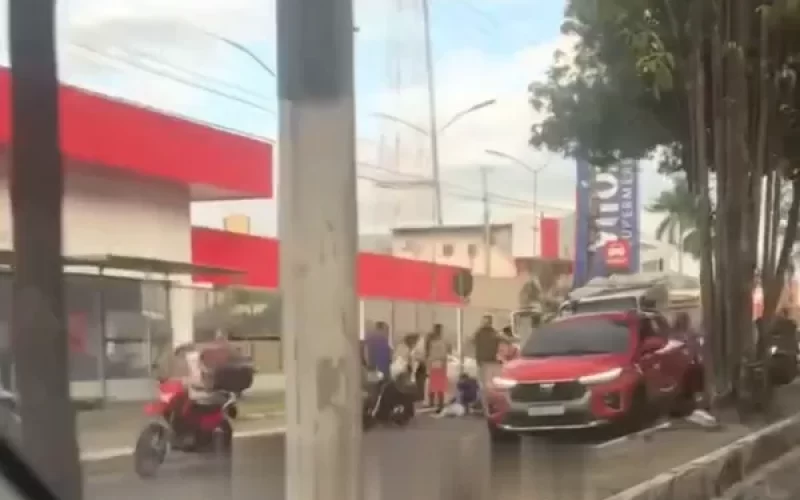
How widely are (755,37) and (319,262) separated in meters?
1.76

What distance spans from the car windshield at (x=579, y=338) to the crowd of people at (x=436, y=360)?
3.2 inches

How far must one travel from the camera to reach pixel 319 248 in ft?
5.10

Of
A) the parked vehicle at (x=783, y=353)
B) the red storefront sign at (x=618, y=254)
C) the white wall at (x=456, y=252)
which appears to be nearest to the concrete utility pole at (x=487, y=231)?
the white wall at (x=456, y=252)

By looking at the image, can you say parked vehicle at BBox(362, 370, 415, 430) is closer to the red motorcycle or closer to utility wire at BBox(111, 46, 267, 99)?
the red motorcycle

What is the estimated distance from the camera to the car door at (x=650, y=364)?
2.33m

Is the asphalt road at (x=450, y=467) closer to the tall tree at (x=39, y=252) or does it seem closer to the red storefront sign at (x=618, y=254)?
the tall tree at (x=39, y=252)

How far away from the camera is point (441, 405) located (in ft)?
5.82

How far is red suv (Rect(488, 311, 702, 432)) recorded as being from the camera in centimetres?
199

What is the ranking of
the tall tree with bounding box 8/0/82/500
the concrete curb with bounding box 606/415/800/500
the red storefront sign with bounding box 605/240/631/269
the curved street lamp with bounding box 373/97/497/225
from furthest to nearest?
the concrete curb with bounding box 606/415/800/500
the red storefront sign with bounding box 605/240/631/269
the curved street lamp with bounding box 373/97/497/225
the tall tree with bounding box 8/0/82/500

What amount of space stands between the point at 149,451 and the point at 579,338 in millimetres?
1071

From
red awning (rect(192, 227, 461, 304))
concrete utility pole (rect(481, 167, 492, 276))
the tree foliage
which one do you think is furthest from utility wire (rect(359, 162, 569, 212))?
the tree foliage

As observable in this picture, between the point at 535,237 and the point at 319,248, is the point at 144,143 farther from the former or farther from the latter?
the point at 535,237

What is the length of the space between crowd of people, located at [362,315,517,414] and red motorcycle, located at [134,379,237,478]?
0.29 m

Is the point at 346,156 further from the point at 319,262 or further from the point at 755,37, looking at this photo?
the point at 755,37
